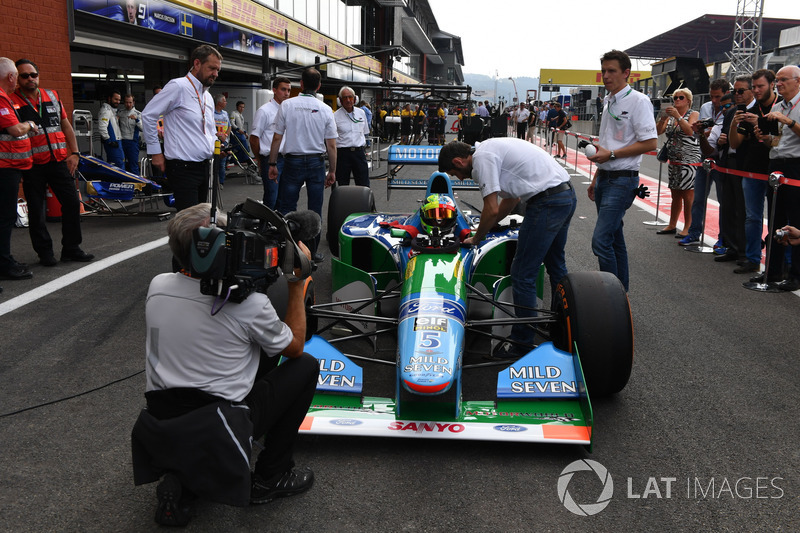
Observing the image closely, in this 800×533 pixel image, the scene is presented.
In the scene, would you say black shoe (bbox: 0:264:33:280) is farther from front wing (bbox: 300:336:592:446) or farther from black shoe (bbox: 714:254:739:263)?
black shoe (bbox: 714:254:739:263)

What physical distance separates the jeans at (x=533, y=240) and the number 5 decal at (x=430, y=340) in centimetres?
109

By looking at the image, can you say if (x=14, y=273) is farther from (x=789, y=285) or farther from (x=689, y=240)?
(x=689, y=240)

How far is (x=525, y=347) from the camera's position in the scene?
4.48m

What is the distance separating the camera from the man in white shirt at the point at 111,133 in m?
12.9

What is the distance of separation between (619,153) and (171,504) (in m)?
4.07

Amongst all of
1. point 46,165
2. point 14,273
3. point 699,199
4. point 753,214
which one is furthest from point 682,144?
point 14,273

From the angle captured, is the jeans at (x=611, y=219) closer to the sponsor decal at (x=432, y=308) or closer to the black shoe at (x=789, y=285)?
the sponsor decal at (x=432, y=308)

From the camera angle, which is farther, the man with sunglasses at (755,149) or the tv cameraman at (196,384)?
the man with sunglasses at (755,149)

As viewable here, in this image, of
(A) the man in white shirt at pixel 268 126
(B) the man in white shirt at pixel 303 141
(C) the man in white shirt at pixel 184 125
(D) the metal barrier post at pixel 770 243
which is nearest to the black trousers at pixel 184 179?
(C) the man in white shirt at pixel 184 125

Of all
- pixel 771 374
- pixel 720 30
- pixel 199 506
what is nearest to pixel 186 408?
pixel 199 506

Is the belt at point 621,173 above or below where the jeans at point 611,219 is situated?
above

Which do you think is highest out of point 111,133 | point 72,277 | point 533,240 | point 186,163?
point 111,133

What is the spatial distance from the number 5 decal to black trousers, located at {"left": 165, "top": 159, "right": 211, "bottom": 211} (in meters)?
3.23

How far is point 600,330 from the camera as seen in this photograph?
374cm
